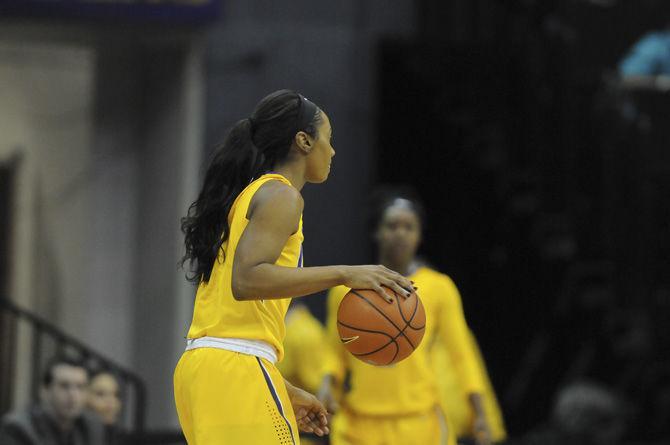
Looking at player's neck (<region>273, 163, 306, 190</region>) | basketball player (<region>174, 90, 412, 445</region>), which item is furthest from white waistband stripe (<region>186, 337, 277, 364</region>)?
player's neck (<region>273, 163, 306, 190</region>)

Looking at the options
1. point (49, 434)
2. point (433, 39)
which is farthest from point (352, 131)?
point (49, 434)

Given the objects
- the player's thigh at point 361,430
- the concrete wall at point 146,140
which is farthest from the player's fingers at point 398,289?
the concrete wall at point 146,140

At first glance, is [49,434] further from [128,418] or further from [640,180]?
[640,180]

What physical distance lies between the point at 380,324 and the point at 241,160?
83cm

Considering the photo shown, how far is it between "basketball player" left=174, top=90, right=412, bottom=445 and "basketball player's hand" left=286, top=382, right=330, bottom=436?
5 centimetres

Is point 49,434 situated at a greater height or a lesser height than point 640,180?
lesser

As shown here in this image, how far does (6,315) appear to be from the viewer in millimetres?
13258

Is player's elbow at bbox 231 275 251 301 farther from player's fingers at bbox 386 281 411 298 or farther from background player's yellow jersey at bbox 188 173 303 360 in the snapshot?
player's fingers at bbox 386 281 411 298

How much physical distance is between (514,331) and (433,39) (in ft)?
9.93

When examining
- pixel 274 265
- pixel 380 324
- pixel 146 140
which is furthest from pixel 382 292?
pixel 146 140

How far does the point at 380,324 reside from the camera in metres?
5.71

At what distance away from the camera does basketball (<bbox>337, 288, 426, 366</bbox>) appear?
569 centimetres

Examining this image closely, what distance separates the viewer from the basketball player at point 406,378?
8.23 m

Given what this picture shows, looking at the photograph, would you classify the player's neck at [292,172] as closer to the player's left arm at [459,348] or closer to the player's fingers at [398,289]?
the player's fingers at [398,289]
